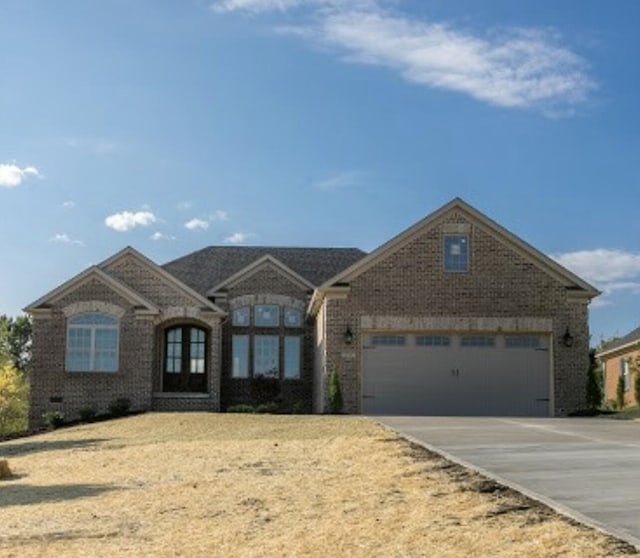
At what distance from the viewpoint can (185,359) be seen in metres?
33.1

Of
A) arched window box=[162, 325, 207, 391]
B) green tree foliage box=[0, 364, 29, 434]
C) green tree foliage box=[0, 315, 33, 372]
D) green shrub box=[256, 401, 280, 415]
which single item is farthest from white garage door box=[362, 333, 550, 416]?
green tree foliage box=[0, 315, 33, 372]

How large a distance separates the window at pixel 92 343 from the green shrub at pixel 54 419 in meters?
1.66

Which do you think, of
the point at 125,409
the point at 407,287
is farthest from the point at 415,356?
the point at 125,409

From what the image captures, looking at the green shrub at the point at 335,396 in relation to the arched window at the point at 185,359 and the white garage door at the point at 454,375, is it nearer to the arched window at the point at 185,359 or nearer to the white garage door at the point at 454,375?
the white garage door at the point at 454,375

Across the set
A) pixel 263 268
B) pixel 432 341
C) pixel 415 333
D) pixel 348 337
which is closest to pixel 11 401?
pixel 263 268

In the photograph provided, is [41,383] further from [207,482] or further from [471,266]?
[207,482]

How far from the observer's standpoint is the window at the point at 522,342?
2827 cm

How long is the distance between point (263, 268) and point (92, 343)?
24.8 ft

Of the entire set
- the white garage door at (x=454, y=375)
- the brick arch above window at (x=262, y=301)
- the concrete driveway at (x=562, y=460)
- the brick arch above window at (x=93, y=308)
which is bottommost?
the concrete driveway at (x=562, y=460)

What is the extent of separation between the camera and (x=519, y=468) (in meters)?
11.4

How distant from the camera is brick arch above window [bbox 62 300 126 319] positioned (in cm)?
3054

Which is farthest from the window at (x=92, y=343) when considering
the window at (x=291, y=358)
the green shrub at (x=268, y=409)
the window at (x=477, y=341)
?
the window at (x=477, y=341)

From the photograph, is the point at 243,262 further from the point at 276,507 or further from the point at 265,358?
the point at 276,507

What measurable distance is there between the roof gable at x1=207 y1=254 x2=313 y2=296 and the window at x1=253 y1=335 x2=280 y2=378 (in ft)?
7.85
